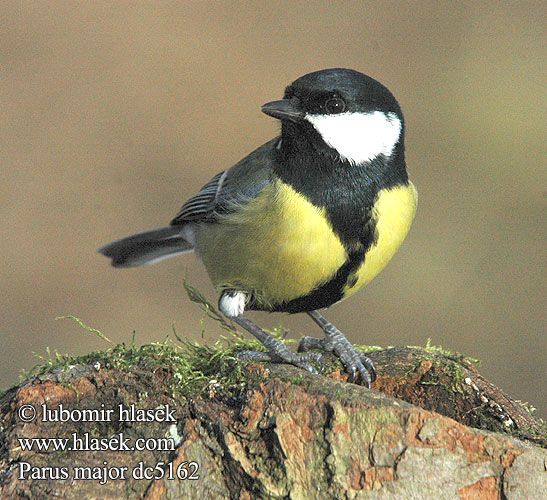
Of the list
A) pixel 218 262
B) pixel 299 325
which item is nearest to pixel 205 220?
pixel 218 262

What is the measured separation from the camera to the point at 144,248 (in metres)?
4.14

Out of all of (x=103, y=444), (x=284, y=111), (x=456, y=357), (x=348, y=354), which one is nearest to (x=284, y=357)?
(x=348, y=354)

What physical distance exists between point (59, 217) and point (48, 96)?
1396 mm

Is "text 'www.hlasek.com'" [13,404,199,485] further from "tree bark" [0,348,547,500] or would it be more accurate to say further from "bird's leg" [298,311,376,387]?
"bird's leg" [298,311,376,387]

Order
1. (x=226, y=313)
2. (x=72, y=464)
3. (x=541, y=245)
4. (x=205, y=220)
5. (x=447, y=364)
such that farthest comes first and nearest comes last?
1. (x=541, y=245)
2. (x=205, y=220)
3. (x=226, y=313)
4. (x=447, y=364)
5. (x=72, y=464)

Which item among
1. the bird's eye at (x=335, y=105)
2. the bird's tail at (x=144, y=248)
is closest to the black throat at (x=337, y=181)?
the bird's eye at (x=335, y=105)

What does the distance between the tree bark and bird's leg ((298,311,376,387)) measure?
55cm

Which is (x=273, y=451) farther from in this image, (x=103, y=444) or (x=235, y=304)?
(x=235, y=304)

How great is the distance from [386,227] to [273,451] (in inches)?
51.0

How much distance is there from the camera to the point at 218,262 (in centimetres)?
323

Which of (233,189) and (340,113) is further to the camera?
(233,189)

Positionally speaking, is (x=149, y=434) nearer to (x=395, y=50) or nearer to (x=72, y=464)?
(x=72, y=464)

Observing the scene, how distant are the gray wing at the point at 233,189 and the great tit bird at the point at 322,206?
0.02 metres

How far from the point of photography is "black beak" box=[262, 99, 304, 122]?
288 centimetres
